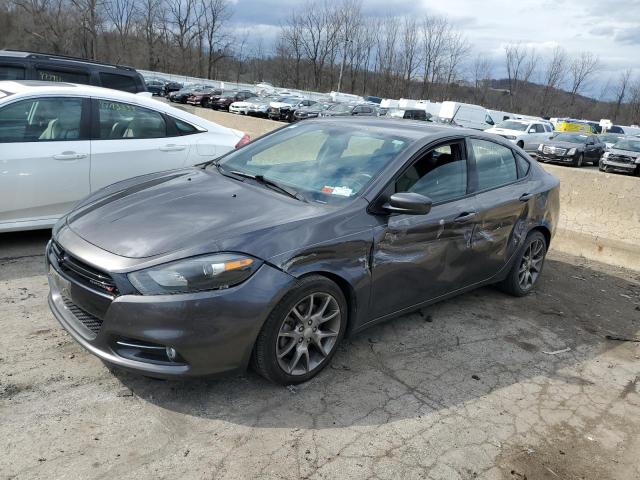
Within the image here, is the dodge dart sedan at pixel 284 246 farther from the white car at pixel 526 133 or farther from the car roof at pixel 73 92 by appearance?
the white car at pixel 526 133

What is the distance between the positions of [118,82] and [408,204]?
753cm

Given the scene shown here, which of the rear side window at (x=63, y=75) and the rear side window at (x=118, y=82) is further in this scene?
the rear side window at (x=118, y=82)

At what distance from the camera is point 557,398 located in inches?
143

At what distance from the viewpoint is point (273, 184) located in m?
3.81

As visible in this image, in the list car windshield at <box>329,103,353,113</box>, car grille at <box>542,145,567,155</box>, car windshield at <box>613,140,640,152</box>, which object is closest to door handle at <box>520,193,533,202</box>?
car windshield at <box>613,140,640,152</box>

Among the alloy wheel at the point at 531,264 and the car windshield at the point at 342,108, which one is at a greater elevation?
the car windshield at the point at 342,108

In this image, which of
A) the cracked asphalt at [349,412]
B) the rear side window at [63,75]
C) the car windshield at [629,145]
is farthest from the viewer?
the car windshield at [629,145]

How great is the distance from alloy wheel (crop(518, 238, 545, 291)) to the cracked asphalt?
0.95m

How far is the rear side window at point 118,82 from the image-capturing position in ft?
30.1

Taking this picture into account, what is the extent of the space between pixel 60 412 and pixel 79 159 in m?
3.12

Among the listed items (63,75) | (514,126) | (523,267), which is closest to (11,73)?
(63,75)

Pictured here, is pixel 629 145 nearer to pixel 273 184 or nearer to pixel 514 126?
pixel 514 126

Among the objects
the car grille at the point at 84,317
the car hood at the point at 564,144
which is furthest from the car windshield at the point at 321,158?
the car hood at the point at 564,144

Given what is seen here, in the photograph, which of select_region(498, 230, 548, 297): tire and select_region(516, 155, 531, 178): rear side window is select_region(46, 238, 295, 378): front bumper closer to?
select_region(498, 230, 548, 297): tire
